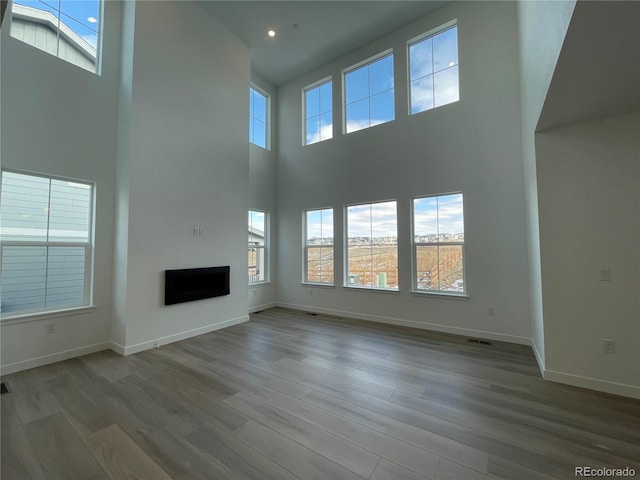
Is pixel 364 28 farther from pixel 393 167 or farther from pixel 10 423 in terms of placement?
pixel 10 423

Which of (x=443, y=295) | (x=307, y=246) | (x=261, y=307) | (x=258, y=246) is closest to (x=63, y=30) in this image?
(x=258, y=246)

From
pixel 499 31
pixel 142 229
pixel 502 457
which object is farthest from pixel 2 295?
pixel 499 31

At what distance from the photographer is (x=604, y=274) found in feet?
8.20

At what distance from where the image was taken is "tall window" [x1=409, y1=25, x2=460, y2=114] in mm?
4469

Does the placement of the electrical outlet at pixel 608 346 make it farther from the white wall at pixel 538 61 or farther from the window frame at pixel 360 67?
the window frame at pixel 360 67

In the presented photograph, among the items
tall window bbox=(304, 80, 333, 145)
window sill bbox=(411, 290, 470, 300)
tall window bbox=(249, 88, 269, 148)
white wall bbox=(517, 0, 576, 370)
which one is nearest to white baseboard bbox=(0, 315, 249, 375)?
window sill bbox=(411, 290, 470, 300)

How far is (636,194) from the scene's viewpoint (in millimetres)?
2402

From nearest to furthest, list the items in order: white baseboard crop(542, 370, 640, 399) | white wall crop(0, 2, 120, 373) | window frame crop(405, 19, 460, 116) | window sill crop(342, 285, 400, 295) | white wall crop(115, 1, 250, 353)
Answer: white baseboard crop(542, 370, 640, 399) < white wall crop(0, 2, 120, 373) < white wall crop(115, 1, 250, 353) < window frame crop(405, 19, 460, 116) < window sill crop(342, 285, 400, 295)

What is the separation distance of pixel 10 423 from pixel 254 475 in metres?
2.07

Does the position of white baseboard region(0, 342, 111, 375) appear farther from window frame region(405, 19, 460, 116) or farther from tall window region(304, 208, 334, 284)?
window frame region(405, 19, 460, 116)

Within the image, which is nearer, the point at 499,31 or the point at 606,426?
the point at 606,426

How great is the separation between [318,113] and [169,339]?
17.4ft

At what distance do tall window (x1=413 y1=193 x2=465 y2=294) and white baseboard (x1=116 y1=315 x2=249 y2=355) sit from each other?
335 cm

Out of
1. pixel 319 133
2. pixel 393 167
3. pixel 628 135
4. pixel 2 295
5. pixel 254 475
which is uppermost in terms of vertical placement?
pixel 319 133
